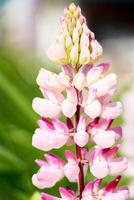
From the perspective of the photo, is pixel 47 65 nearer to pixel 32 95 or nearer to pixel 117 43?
pixel 32 95

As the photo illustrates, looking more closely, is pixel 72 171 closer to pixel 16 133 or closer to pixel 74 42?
pixel 74 42

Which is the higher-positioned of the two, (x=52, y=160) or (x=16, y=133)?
(x=16, y=133)

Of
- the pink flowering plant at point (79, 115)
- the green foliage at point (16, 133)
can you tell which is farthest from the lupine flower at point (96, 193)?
the green foliage at point (16, 133)

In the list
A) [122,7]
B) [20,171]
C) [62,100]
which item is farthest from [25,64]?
[122,7]

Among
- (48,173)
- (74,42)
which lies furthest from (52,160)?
(74,42)

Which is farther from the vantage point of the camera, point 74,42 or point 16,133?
point 16,133

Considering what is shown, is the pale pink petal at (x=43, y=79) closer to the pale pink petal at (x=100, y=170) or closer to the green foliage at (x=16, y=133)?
the pale pink petal at (x=100, y=170)

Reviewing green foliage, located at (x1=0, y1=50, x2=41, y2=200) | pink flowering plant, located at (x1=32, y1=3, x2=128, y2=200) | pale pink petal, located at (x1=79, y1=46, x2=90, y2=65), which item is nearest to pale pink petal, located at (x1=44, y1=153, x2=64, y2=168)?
pink flowering plant, located at (x1=32, y1=3, x2=128, y2=200)

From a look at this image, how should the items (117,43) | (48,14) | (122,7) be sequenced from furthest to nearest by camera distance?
(122,7)
(48,14)
(117,43)
